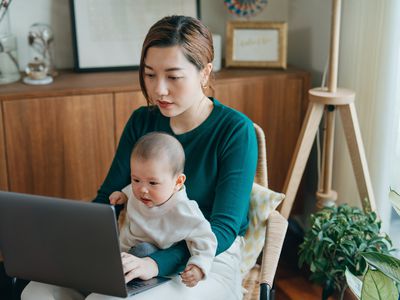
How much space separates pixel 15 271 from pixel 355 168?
1.23 meters

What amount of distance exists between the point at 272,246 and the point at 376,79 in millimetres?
849

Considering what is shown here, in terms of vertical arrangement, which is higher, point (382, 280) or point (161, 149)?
point (161, 149)

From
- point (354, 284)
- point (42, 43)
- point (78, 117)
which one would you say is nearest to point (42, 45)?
point (42, 43)

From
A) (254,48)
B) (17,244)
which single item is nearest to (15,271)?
(17,244)

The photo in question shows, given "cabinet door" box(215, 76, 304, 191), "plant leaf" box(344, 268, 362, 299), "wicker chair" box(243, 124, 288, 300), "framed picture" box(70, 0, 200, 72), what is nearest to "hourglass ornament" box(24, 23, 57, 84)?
"framed picture" box(70, 0, 200, 72)

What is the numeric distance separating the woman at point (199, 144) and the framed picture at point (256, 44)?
0.87 m

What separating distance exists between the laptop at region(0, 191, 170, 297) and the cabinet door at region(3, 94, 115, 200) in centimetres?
85

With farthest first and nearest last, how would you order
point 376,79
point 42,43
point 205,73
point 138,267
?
point 42,43 → point 376,79 → point 205,73 → point 138,267

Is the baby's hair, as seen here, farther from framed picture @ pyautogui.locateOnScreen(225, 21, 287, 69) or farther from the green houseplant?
framed picture @ pyautogui.locateOnScreen(225, 21, 287, 69)

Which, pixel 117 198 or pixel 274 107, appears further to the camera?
pixel 274 107

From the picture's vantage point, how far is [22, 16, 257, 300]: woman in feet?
4.66

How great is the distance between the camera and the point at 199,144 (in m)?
1.61

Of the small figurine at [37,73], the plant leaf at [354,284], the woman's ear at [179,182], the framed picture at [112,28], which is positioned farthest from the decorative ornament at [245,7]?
the plant leaf at [354,284]

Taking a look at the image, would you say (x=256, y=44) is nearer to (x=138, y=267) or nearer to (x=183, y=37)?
(x=183, y=37)
